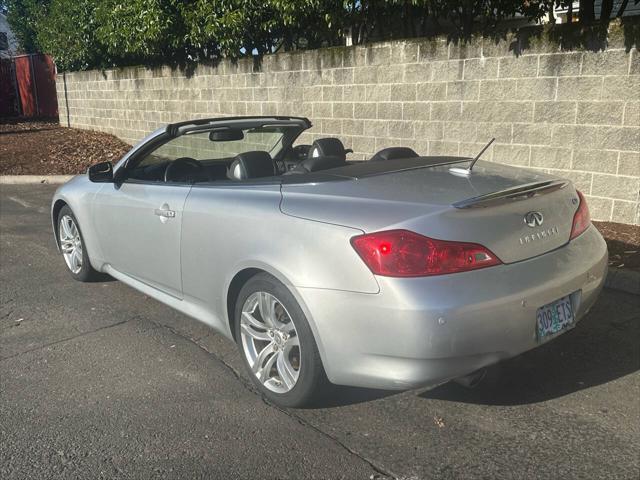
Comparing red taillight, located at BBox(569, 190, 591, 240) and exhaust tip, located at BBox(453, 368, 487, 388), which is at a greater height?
red taillight, located at BBox(569, 190, 591, 240)

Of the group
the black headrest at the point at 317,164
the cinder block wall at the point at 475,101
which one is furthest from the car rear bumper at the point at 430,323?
the cinder block wall at the point at 475,101

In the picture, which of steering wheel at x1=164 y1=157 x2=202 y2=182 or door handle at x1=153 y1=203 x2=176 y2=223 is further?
steering wheel at x1=164 y1=157 x2=202 y2=182

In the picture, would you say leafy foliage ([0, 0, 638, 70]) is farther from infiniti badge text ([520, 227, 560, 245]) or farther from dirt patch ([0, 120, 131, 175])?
infiniti badge text ([520, 227, 560, 245])

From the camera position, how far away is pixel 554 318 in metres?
3.16

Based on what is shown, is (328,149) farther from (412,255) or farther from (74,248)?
(74,248)

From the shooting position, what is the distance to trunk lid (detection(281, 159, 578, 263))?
2.96 metres

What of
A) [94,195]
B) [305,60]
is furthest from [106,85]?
[94,195]

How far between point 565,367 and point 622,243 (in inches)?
105

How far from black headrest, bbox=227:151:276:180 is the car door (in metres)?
0.35

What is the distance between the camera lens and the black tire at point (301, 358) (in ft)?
10.4

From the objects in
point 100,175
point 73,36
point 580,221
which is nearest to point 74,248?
point 100,175

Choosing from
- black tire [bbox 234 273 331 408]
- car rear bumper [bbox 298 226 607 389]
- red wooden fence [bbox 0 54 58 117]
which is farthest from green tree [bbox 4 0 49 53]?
car rear bumper [bbox 298 226 607 389]

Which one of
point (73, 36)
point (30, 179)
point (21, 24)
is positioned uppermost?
point (21, 24)

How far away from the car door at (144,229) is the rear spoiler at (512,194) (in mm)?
1820
